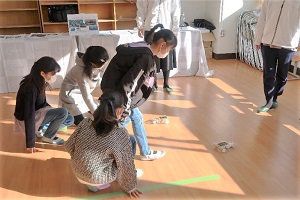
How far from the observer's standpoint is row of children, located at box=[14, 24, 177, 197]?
64.4 inches

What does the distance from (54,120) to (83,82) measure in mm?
397

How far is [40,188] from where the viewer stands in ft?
6.38

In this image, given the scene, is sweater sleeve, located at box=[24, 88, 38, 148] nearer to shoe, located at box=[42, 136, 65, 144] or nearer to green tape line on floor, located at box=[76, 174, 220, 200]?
shoe, located at box=[42, 136, 65, 144]

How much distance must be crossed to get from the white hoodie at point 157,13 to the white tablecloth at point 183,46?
0.34 metres

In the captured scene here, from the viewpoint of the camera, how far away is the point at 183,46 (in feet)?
13.1

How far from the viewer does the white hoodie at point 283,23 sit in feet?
8.86

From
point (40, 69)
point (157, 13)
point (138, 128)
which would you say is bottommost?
point (138, 128)

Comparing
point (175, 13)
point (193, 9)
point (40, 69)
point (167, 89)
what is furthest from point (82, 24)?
point (193, 9)

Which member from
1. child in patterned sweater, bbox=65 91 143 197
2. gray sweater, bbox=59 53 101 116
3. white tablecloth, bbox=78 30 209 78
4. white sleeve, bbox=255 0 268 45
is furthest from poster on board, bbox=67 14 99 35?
child in patterned sweater, bbox=65 91 143 197

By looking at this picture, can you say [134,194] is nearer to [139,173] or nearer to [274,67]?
[139,173]

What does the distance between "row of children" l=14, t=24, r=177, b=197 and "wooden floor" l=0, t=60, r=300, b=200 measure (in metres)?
0.14

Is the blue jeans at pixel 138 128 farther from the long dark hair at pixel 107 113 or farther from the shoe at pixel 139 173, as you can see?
the long dark hair at pixel 107 113

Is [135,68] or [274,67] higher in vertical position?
[135,68]

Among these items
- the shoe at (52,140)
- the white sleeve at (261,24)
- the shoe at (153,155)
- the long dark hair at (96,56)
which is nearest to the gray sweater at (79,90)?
the long dark hair at (96,56)
